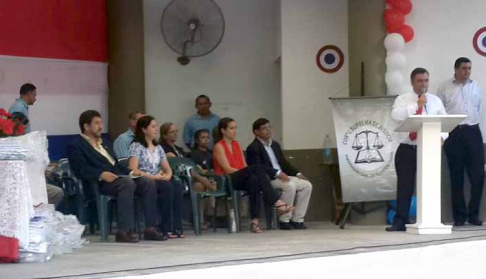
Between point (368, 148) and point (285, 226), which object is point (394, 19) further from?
point (285, 226)

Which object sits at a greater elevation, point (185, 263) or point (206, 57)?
point (206, 57)

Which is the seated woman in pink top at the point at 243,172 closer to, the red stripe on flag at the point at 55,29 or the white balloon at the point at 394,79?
the white balloon at the point at 394,79

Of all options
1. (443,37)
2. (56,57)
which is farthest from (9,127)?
(443,37)

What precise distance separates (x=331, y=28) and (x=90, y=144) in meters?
3.66

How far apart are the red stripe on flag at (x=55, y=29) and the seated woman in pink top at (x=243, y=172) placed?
204 cm

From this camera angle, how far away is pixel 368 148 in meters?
9.16

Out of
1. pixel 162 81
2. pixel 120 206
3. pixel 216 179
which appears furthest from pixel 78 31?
pixel 120 206

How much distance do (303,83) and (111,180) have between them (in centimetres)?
342

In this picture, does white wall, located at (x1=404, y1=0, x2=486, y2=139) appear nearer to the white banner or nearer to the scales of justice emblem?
the white banner

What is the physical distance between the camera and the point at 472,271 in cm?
684

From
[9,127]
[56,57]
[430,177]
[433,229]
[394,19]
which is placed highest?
[394,19]

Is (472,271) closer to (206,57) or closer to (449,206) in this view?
(449,206)

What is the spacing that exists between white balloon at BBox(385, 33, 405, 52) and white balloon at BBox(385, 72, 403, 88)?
0.25m

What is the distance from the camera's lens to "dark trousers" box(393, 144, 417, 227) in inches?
315
